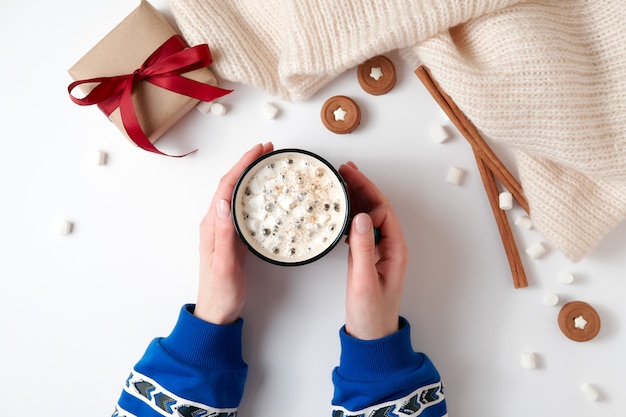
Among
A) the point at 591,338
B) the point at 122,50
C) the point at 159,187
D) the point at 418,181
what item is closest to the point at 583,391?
the point at 591,338

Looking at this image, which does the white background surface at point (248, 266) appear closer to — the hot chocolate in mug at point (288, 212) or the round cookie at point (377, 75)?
the round cookie at point (377, 75)

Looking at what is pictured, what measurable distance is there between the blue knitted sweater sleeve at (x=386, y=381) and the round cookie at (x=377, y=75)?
0.41m

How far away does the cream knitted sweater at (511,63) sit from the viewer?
0.77m

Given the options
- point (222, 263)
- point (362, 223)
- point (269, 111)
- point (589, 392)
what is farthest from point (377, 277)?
point (589, 392)

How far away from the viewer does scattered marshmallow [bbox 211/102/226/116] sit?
0.84 meters

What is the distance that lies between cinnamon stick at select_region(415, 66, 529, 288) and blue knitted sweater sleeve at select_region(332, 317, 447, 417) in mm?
232

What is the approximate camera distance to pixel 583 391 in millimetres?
865

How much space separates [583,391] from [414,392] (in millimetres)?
343

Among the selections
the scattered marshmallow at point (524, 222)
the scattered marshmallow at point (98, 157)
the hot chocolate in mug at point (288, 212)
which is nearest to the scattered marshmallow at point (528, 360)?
the scattered marshmallow at point (524, 222)

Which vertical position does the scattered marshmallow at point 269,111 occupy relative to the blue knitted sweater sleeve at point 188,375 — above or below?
above

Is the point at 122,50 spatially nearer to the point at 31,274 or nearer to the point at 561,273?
the point at 31,274

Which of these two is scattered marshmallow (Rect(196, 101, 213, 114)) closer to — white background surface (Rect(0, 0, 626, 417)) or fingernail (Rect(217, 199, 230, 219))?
white background surface (Rect(0, 0, 626, 417))

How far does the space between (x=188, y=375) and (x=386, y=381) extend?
1.03 ft

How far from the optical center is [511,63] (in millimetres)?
769
